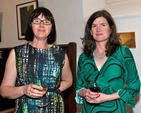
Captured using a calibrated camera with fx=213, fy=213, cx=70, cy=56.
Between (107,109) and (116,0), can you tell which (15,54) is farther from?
(116,0)

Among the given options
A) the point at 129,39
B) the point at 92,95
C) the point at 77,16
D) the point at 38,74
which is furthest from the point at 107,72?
the point at 77,16

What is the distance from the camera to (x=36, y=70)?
4.69ft

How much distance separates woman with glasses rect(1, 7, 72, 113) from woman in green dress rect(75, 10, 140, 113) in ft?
0.67

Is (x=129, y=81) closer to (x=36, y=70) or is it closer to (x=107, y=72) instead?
(x=107, y=72)

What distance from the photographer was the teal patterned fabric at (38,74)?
140cm

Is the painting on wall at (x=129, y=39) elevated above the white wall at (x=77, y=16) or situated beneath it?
situated beneath

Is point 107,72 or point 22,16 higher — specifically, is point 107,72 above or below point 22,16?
below

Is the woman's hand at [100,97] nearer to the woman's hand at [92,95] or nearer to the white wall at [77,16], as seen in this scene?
the woman's hand at [92,95]

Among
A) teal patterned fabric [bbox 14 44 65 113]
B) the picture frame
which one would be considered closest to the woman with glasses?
teal patterned fabric [bbox 14 44 65 113]

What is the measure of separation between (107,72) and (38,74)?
1.52 feet

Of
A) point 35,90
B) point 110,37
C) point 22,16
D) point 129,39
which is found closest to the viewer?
point 35,90

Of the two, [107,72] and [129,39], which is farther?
[129,39]

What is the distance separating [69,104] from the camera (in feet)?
7.27

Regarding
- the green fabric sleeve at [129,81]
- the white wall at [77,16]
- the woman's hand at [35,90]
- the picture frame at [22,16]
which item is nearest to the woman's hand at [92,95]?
the green fabric sleeve at [129,81]
